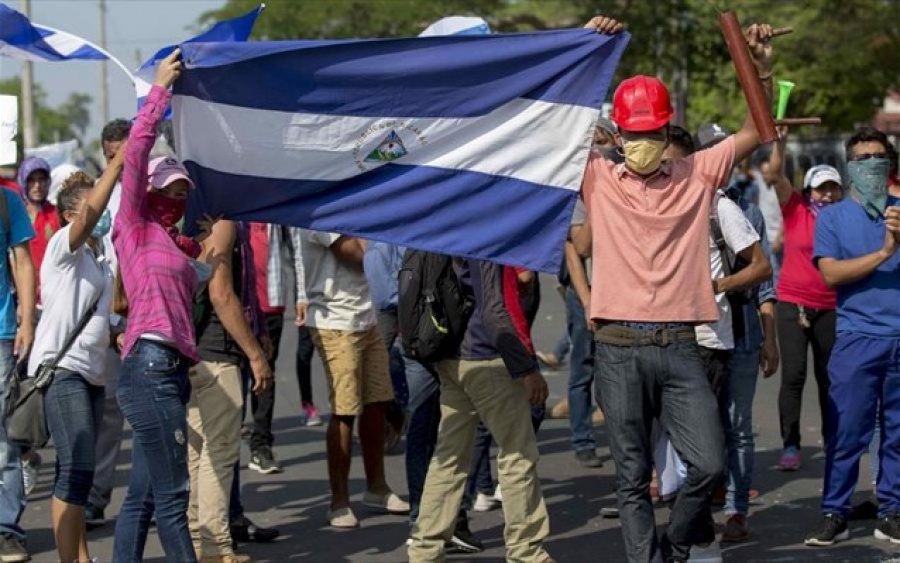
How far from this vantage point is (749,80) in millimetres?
6492

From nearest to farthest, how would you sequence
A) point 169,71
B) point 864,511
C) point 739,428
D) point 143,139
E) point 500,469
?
point 143,139 < point 169,71 < point 500,469 < point 739,428 < point 864,511

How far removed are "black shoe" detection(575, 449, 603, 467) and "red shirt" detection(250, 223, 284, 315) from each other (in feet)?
8.28

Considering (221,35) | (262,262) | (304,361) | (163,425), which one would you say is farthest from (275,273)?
(163,425)

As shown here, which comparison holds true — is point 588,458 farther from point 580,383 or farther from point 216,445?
point 216,445

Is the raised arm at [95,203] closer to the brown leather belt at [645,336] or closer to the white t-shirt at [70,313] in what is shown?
the white t-shirt at [70,313]

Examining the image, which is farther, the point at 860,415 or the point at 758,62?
the point at 860,415

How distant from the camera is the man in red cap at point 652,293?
21.7ft

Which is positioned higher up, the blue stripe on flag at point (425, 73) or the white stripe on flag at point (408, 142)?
the blue stripe on flag at point (425, 73)

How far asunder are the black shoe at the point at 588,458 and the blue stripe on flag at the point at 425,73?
4242 millimetres

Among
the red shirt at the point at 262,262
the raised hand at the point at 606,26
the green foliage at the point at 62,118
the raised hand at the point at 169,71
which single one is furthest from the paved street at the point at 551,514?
the green foliage at the point at 62,118

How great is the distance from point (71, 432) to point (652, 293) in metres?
2.86

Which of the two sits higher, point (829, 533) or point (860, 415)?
point (860, 415)

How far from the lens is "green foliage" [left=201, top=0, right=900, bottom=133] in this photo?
3097 cm

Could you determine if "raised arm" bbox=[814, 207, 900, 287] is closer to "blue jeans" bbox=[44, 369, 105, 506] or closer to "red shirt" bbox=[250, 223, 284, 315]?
"blue jeans" bbox=[44, 369, 105, 506]
